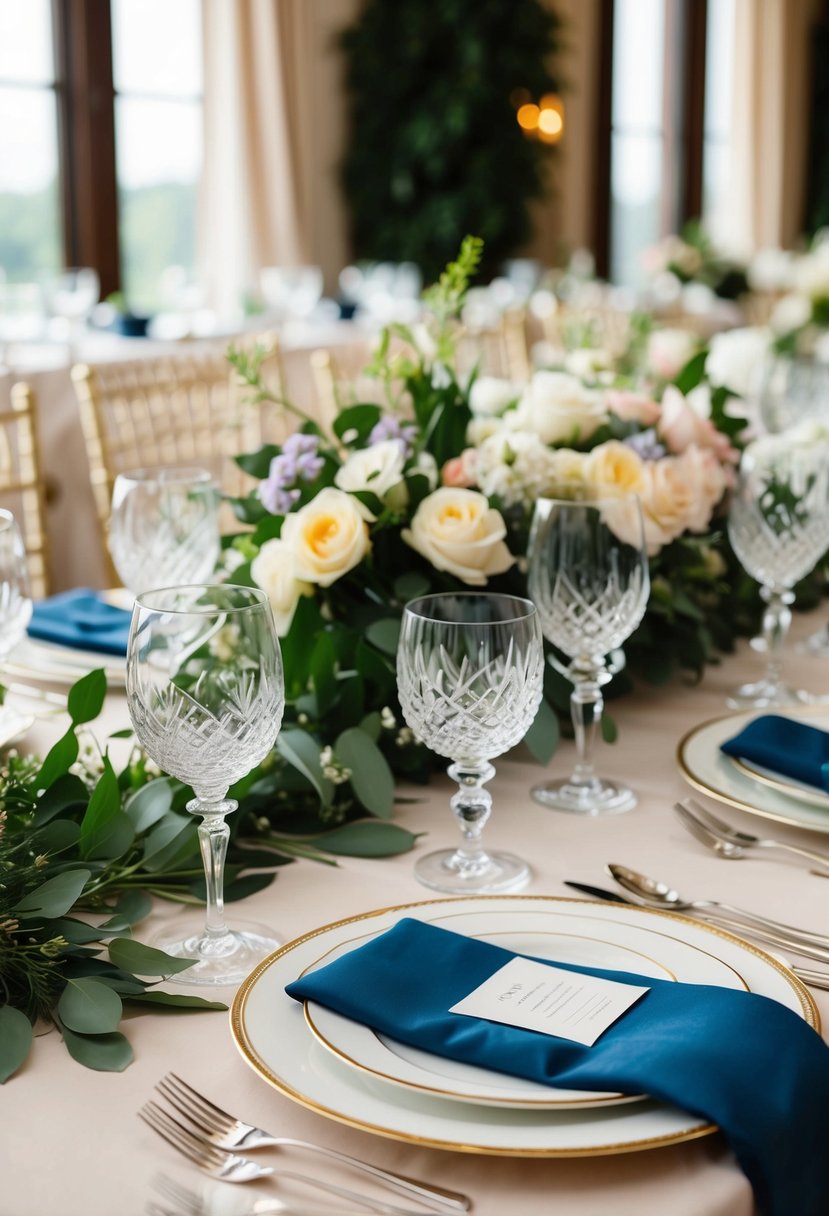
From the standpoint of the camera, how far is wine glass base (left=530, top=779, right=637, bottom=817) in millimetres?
1041

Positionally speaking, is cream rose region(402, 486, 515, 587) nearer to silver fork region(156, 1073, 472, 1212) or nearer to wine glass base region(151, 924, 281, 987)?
wine glass base region(151, 924, 281, 987)

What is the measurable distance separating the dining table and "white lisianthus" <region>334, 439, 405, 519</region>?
271mm

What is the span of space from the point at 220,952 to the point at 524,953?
177 millimetres

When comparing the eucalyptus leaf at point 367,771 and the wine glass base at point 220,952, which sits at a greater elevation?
the eucalyptus leaf at point 367,771

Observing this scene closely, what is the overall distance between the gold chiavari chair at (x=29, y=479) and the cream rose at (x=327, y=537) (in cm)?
93

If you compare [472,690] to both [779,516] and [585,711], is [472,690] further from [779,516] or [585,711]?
[779,516]

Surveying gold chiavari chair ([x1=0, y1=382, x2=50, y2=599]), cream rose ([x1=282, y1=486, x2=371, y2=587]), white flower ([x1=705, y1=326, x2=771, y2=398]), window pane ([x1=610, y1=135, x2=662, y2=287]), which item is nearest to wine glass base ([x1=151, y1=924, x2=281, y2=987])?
cream rose ([x1=282, y1=486, x2=371, y2=587])

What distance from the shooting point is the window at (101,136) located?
17.3 feet

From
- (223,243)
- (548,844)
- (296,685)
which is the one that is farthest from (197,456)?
(223,243)

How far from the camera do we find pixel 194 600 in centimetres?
86

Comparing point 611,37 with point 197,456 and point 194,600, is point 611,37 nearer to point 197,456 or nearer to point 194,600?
point 197,456

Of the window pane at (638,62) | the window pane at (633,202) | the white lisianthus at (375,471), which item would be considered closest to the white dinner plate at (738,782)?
the white lisianthus at (375,471)

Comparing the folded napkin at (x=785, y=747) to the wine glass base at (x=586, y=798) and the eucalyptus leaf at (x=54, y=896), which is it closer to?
the wine glass base at (x=586, y=798)

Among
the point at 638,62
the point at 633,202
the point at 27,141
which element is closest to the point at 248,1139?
the point at 27,141
